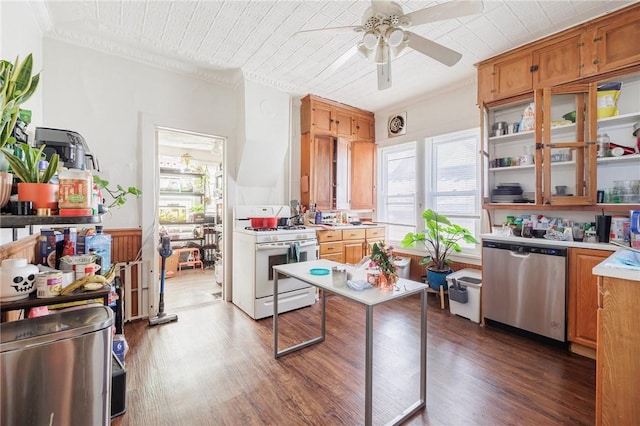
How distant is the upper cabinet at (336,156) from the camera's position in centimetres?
430

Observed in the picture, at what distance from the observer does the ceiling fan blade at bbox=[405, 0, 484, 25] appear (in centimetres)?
163

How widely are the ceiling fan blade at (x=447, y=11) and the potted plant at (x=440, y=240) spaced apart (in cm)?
237

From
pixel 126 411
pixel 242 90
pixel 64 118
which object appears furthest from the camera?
pixel 242 90

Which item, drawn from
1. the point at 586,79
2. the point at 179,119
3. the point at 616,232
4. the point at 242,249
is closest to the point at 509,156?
the point at 586,79

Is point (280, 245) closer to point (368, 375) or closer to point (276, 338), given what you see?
point (276, 338)

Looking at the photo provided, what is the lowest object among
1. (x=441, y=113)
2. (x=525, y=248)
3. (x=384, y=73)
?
(x=525, y=248)

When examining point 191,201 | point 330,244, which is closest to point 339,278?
point 330,244

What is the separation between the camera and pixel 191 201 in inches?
252

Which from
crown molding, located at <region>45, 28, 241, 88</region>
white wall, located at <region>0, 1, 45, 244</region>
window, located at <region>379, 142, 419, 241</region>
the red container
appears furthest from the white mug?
white wall, located at <region>0, 1, 45, 244</region>

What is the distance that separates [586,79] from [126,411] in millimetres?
4476

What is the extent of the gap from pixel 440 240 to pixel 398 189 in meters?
1.27

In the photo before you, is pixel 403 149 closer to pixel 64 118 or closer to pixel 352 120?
pixel 352 120

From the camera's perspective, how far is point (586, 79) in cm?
257

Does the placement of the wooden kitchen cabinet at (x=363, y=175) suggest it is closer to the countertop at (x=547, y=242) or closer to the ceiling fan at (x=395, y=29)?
the countertop at (x=547, y=242)
